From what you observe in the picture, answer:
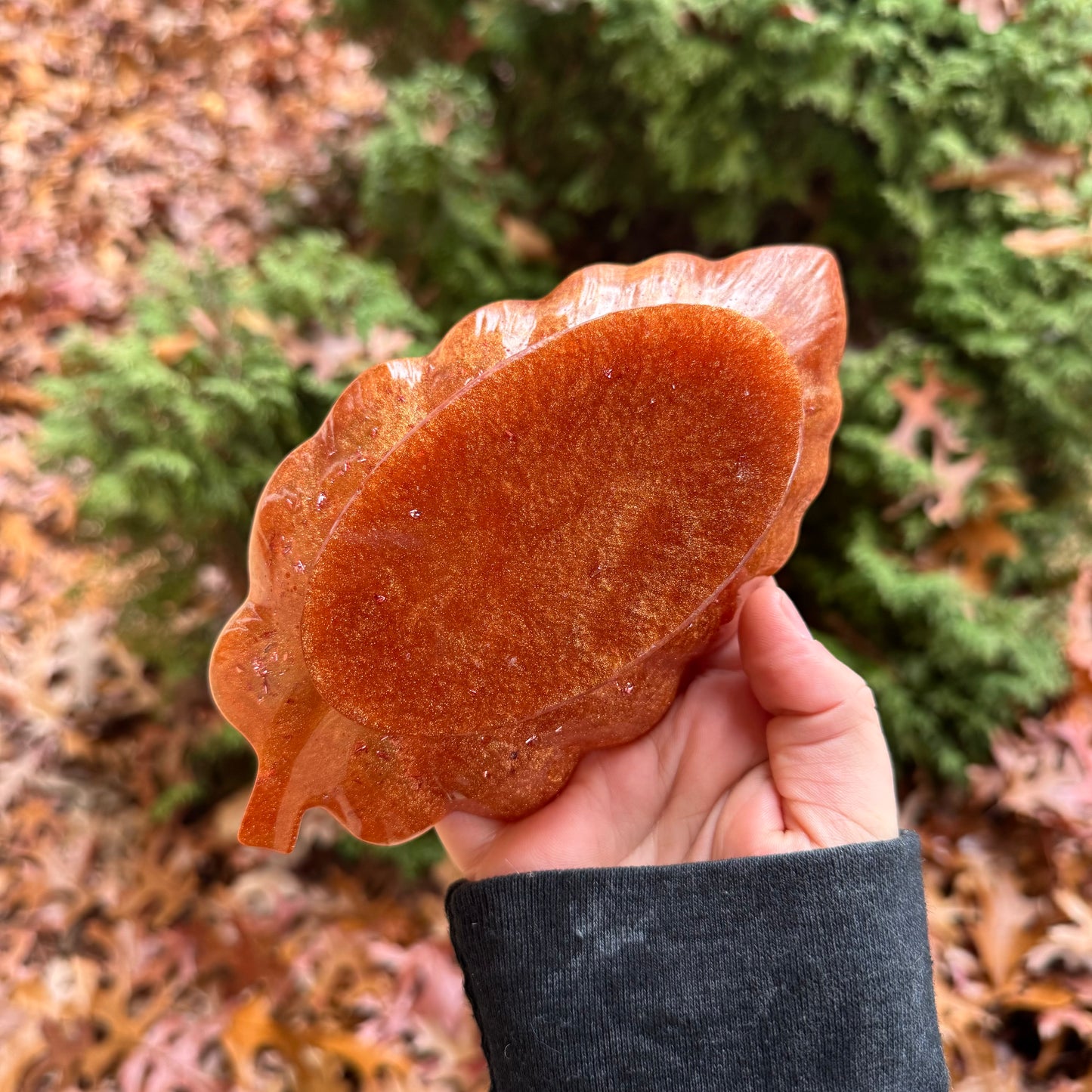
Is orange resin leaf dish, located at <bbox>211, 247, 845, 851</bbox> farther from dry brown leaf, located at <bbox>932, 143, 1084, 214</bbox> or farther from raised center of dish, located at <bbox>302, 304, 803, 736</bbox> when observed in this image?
dry brown leaf, located at <bbox>932, 143, 1084, 214</bbox>

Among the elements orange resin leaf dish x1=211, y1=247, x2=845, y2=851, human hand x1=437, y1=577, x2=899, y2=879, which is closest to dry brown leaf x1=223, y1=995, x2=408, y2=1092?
human hand x1=437, y1=577, x2=899, y2=879

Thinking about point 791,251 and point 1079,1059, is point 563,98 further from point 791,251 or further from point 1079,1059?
point 1079,1059

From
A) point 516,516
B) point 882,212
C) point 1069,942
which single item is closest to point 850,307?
point 882,212

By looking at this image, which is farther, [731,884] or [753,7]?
[753,7]

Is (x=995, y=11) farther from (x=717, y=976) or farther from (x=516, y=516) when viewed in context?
(x=717, y=976)

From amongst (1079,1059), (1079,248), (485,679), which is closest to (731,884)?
(485,679)

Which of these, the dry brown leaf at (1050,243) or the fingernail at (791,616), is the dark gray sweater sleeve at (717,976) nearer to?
the fingernail at (791,616)

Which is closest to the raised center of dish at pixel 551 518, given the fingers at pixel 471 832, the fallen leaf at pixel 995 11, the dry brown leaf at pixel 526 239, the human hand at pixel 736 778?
the human hand at pixel 736 778
